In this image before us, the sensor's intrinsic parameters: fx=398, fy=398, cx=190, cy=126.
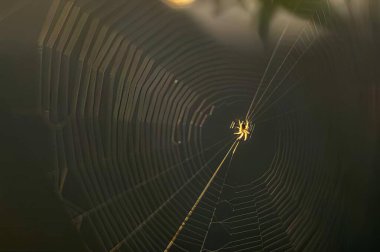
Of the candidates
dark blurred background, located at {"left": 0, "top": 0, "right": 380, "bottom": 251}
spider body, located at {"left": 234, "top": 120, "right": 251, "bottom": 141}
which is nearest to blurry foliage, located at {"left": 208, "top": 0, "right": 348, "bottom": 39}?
dark blurred background, located at {"left": 0, "top": 0, "right": 380, "bottom": 251}

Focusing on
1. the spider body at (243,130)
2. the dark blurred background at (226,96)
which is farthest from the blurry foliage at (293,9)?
the spider body at (243,130)

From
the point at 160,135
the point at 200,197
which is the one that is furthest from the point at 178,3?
the point at 200,197

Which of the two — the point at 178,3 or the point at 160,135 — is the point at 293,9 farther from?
the point at 160,135

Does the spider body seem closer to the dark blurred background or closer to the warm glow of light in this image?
the dark blurred background

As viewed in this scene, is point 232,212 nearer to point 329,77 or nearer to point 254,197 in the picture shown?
point 254,197

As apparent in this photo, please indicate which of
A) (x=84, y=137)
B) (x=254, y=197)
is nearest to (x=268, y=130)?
(x=254, y=197)

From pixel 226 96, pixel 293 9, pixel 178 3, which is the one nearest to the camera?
pixel 178 3
